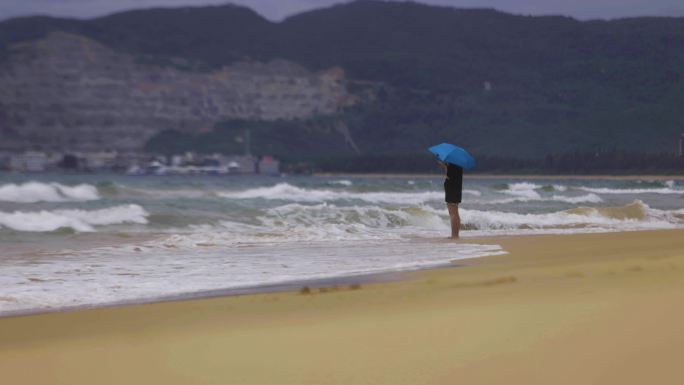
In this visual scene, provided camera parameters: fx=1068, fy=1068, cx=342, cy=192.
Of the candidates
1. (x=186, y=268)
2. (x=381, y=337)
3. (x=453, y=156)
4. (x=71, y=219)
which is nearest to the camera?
(x=381, y=337)

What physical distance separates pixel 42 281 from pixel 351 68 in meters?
119

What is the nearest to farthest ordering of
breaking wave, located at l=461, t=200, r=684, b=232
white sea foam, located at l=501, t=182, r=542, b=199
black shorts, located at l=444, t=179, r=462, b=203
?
1. black shorts, located at l=444, t=179, r=462, b=203
2. breaking wave, located at l=461, t=200, r=684, b=232
3. white sea foam, located at l=501, t=182, r=542, b=199

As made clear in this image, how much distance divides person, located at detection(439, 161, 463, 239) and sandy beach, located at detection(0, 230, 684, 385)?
6.17m

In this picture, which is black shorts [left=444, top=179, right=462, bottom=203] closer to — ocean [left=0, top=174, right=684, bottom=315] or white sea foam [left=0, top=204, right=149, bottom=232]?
ocean [left=0, top=174, right=684, bottom=315]

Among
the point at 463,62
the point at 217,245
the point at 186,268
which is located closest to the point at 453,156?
the point at 217,245

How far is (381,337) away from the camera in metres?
3.93

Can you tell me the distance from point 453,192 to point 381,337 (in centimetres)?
860

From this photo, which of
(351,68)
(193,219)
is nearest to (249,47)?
(351,68)

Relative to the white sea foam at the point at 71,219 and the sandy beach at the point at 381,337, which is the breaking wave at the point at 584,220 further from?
the sandy beach at the point at 381,337

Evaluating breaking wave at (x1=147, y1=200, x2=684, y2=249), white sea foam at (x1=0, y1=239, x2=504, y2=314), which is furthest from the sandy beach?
breaking wave at (x1=147, y1=200, x2=684, y2=249)

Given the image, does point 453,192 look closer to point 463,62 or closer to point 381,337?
point 381,337

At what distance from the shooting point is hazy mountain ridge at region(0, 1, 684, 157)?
78.0 metres

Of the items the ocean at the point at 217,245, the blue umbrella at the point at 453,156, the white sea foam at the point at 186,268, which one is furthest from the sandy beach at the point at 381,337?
the blue umbrella at the point at 453,156

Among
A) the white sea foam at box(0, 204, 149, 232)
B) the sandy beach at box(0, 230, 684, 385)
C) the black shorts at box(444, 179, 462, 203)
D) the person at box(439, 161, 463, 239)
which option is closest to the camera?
the sandy beach at box(0, 230, 684, 385)
